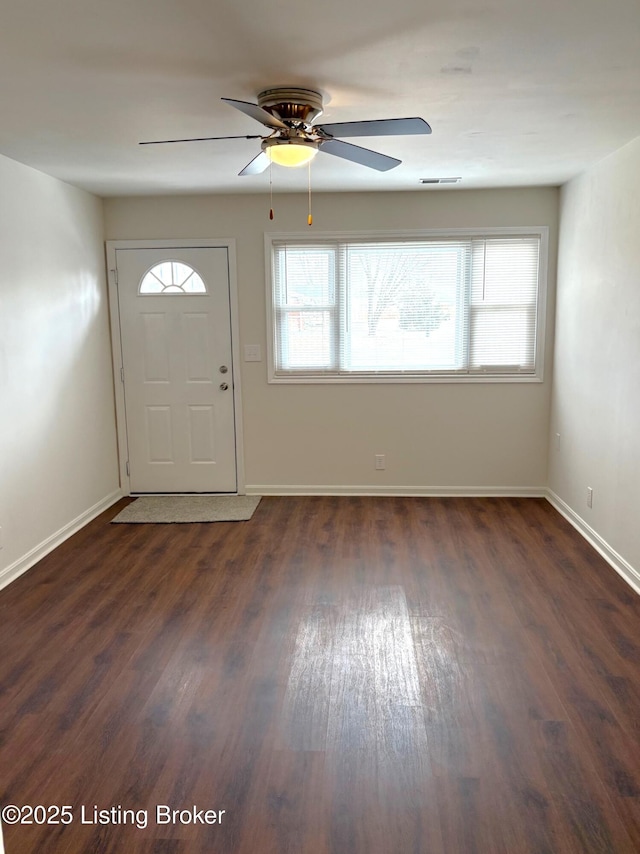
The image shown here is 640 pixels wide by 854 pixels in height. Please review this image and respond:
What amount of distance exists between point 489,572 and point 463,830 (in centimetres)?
203

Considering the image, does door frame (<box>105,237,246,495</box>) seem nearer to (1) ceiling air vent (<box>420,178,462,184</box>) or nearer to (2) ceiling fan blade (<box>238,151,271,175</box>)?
(1) ceiling air vent (<box>420,178,462,184</box>)

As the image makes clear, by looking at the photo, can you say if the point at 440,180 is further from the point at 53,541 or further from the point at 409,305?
the point at 53,541

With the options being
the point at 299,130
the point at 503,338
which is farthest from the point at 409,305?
the point at 299,130

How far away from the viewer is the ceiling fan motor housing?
2656 mm

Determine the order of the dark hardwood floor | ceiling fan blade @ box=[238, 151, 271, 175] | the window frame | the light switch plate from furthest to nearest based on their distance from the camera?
the light switch plate
the window frame
ceiling fan blade @ box=[238, 151, 271, 175]
the dark hardwood floor

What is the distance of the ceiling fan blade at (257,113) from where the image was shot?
2.27m

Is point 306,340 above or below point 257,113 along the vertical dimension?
below

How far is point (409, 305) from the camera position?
5207 millimetres

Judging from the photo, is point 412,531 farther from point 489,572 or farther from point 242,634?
point 242,634

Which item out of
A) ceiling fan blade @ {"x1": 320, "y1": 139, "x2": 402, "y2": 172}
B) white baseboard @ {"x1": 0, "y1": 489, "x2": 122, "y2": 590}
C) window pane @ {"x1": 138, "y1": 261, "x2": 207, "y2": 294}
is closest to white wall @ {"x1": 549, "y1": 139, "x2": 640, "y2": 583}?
ceiling fan blade @ {"x1": 320, "y1": 139, "x2": 402, "y2": 172}

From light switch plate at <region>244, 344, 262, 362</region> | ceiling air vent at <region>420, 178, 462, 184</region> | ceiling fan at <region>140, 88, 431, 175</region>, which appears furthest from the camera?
light switch plate at <region>244, 344, 262, 362</region>

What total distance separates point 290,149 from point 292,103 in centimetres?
19

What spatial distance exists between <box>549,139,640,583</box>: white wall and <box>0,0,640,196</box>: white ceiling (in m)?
0.42

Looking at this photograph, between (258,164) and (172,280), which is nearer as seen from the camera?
(258,164)
